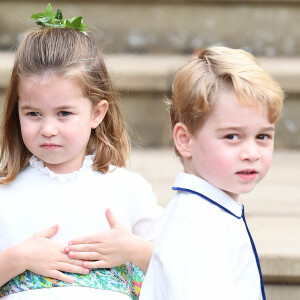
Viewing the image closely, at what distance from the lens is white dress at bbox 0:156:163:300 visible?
1.74m

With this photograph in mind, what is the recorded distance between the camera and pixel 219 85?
Result: 149 cm

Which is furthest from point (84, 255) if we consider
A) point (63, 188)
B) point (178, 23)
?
point (178, 23)

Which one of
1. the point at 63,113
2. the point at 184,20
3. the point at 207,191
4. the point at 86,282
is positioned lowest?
the point at 86,282

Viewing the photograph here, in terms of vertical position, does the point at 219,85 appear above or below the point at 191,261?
above

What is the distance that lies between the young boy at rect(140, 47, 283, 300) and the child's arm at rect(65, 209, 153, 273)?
0.21m

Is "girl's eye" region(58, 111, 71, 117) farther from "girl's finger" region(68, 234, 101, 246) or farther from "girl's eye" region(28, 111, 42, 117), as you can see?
"girl's finger" region(68, 234, 101, 246)

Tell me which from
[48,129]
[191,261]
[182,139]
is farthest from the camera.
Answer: [48,129]

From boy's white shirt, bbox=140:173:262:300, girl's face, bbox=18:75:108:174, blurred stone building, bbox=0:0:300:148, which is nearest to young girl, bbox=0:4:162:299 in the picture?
girl's face, bbox=18:75:108:174

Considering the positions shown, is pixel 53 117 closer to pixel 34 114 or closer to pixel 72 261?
pixel 34 114

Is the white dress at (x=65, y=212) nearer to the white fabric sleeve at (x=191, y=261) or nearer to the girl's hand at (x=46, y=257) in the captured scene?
the girl's hand at (x=46, y=257)

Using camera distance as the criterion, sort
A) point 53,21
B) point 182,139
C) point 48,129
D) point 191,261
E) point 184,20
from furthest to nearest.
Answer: point 184,20 → point 53,21 → point 48,129 → point 182,139 → point 191,261

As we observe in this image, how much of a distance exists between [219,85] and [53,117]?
1.40 ft

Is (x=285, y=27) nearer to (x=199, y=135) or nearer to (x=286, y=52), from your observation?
(x=286, y=52)

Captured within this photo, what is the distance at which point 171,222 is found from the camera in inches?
60.2
